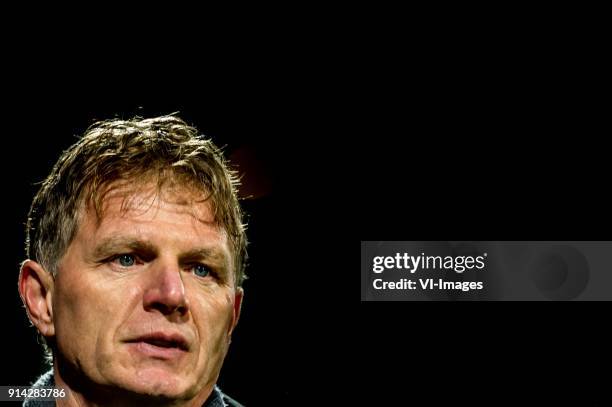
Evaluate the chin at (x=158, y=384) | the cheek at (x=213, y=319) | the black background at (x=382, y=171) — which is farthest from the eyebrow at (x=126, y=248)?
the black background at (x=382, y=171)

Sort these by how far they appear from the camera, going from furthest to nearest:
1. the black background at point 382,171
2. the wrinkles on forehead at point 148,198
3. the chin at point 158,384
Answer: the black background at point 382,171
the wrinkles on forehead at point 148,198
the chin at point 158,384

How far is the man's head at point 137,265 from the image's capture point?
1.42m

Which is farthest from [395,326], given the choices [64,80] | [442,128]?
[64,80]

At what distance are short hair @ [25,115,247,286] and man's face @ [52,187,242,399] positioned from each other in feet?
0.14

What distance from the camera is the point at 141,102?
2.79 m

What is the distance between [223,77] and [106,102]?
21.8 inches

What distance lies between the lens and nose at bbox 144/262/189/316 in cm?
142

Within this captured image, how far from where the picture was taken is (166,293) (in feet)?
4.68

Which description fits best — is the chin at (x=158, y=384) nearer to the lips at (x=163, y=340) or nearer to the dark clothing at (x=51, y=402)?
the lips at (x=163, y=340)

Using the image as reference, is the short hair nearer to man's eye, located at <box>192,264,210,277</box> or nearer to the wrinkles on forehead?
the wrinkles on forehead

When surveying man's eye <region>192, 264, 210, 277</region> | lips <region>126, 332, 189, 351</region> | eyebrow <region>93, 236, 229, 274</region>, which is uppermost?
eyebrow <region>93, 236, 229, 274</region>

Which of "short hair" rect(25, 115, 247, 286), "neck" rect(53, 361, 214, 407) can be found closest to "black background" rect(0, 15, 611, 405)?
"short hair" rect(25, 115, 247, 286)

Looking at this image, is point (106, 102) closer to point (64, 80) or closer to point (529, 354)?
point (64, 80)

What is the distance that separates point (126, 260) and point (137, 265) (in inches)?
1.1
